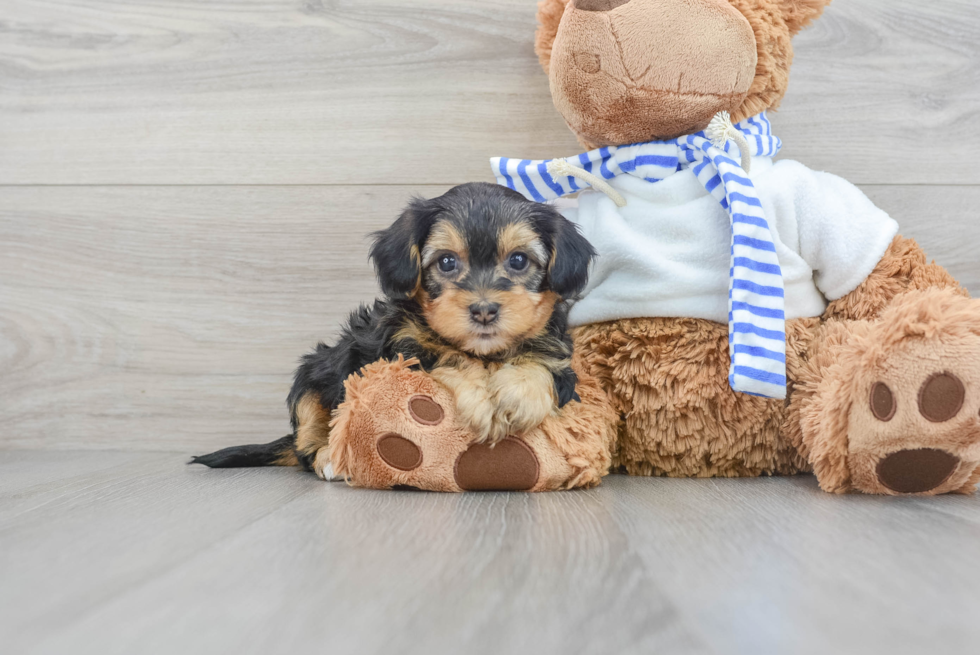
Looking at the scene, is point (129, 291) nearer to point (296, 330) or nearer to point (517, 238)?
point (296, 330)

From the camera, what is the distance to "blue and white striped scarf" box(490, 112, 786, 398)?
1.24 metres

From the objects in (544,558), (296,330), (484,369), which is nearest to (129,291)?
(296,330)

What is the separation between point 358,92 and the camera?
187 cm

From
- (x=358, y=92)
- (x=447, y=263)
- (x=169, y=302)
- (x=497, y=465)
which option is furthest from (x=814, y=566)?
(x=169, y=302)

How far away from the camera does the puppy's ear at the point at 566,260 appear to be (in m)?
1.25

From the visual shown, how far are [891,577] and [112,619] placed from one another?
74 cm

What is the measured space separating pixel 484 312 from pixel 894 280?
0.78 meters

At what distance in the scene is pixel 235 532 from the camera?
97 centimetres

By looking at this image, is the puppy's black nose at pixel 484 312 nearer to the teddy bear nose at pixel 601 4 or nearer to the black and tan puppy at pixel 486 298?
the black and tan puppy at pixel 486 298

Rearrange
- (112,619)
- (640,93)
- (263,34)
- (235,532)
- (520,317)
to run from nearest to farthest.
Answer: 1. (112,619)
2. (235,532)
3. (520,317)
4. (640,93)
5. (263,34)

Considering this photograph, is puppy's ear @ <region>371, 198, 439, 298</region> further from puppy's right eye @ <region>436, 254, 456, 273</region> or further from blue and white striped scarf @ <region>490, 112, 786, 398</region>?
blue and white striped scarf @ <region>490, 112, 786, 398</region>

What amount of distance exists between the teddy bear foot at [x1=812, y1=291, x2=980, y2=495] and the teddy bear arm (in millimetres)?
145

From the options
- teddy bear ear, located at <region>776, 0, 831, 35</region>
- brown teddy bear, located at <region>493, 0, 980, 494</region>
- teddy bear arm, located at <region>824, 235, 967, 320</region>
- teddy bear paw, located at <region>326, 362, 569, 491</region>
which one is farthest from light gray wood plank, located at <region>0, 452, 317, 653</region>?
teddy bear ear, located at <region>776, 0, 831, 35</region>

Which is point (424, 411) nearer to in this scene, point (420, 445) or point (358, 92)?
point (420, 445)
